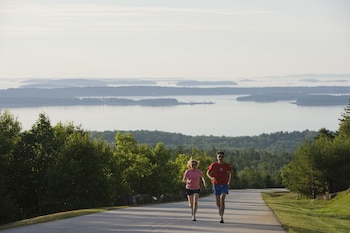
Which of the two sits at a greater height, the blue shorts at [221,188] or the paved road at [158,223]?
the blue shorts at [221,188]

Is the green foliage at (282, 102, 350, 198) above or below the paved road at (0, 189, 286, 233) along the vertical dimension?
below

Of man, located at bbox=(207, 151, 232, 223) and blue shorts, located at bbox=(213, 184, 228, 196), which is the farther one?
blue shorts, located at bbox=(213, 184, 228, 196)

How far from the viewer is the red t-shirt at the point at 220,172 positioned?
20797mm

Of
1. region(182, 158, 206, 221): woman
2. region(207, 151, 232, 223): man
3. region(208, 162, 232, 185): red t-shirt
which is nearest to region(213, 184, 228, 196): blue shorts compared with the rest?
region(207, 151, 232, 223): man

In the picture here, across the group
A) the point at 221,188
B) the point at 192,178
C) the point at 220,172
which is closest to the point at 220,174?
the point at 220,172

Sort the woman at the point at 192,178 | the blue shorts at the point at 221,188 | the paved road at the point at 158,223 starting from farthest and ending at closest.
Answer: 1. the woman at the point at 192,178
2. the blue shorts at the point at 221,188
3. the paved road at the point at 158,223

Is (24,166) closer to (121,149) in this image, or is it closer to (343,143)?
(121,149)

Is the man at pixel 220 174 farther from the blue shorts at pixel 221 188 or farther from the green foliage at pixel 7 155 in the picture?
the green foliage at pixel 7 155

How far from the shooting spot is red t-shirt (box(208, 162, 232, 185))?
2080cm

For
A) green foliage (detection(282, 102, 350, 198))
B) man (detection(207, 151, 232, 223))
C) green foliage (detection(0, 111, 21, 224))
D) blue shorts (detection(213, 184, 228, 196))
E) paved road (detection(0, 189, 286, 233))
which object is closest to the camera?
paved road (detection(0, 189, 286, 233))

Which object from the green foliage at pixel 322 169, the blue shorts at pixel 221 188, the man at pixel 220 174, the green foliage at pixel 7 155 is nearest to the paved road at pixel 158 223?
the blue shorts at pixel 221 188

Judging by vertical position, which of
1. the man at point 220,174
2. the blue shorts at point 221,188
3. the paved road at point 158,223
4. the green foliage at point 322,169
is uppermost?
the man at point 220,174

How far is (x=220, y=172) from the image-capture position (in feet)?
68.3

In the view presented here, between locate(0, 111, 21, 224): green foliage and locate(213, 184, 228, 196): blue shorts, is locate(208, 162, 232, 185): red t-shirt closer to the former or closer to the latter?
locate(213, 184, 228, 196): blue shorts
